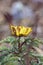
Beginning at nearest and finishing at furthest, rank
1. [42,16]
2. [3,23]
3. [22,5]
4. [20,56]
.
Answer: [20,56] → [3,23] → [42,16] → [22,5]

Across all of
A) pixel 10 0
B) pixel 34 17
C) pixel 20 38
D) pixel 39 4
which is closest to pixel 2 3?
pixel 10 0

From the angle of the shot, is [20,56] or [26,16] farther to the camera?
[26,16]

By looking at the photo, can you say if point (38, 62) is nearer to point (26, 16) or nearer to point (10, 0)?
point (26, 16)

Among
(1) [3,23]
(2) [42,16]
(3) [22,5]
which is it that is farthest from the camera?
(3) [22,5]

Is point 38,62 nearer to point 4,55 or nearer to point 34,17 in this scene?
point 4,55

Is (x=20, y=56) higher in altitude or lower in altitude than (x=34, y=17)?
higher

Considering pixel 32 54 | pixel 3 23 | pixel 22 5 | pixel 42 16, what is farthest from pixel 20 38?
pixel 22 5
